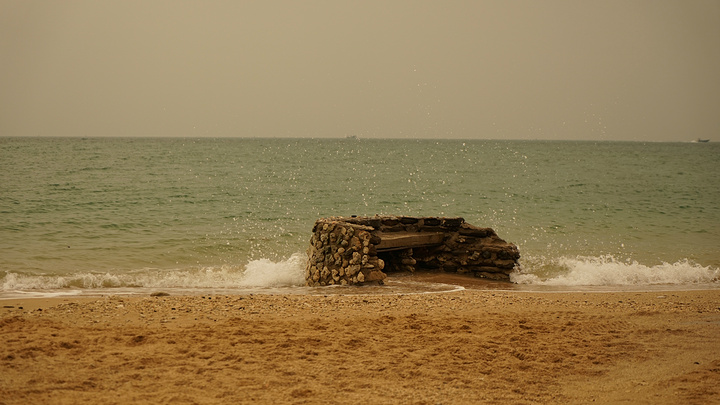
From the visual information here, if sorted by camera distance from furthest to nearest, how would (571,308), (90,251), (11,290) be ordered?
1. (90,251)
2. (11,290)
3. (571,308)

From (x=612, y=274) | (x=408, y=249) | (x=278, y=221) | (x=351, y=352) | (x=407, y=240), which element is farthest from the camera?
(x=278, y=221)

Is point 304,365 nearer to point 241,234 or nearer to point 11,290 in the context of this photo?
point 11,290

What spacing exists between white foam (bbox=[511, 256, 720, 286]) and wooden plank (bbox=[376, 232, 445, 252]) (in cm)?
180

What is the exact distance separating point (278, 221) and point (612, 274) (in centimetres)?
Answer: 1139

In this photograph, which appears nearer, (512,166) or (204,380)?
(204,380)

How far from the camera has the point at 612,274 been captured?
1372cm

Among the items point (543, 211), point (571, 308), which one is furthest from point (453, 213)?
point (571, 308)

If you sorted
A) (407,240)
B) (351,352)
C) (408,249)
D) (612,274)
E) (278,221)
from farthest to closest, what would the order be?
(278,221), (612,274), (408,249), (407,240), (351,352)

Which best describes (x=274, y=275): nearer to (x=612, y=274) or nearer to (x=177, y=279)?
(x=177, y=279)

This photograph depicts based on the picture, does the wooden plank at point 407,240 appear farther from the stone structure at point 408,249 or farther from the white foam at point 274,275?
the white foam at point 274,275

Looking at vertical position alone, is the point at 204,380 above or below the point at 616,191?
below

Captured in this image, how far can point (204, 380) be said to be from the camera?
5965 millimetres

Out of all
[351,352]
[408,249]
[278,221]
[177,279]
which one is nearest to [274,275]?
[177,279]

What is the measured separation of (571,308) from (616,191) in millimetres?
27246
